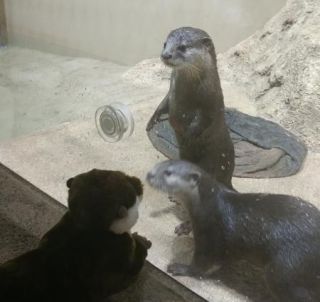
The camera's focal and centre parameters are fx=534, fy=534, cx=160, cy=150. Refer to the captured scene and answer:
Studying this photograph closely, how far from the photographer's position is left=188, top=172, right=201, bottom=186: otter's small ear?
5.78ft

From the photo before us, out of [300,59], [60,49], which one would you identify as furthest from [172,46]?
[60,49]

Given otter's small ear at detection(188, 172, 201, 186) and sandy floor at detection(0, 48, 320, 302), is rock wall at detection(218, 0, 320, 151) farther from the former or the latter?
otter's small ear at detection(188, 172, 201, 186)

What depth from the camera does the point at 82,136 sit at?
265cm

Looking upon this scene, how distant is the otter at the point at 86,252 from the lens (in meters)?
1.45

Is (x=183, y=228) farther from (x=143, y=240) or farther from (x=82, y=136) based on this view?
(x=82, y=136)

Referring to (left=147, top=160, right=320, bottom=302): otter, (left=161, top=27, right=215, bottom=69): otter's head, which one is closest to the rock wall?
(left=161, top=27, right=215, bottom=69): otter's head

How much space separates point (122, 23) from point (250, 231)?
2299mm

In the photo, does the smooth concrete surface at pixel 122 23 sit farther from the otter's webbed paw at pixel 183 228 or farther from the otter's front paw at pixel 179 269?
the otter's front paw at pixel 179 269

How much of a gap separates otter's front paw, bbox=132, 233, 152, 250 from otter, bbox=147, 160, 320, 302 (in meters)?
0.11

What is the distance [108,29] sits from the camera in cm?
379

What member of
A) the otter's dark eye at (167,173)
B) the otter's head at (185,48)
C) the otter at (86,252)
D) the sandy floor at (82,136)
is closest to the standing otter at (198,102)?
the otter's head at (185,48)

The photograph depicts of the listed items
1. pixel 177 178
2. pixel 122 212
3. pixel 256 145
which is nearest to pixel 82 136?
pixel 256 145

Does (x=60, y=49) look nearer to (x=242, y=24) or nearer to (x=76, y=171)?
(x=242, y=24)

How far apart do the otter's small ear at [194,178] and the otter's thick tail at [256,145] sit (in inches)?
24.5
